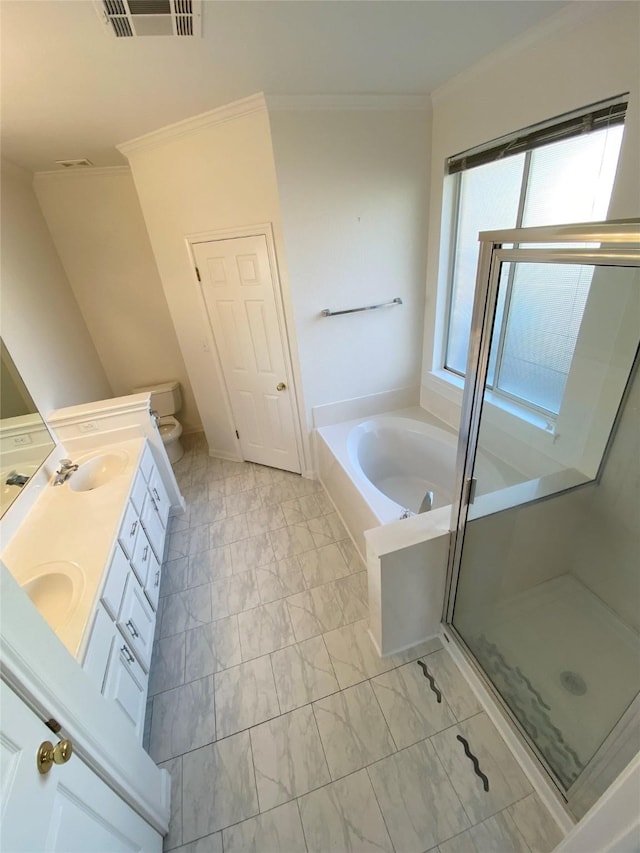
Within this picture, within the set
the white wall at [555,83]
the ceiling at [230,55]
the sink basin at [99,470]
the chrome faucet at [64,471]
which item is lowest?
the sink basin at [99,470]

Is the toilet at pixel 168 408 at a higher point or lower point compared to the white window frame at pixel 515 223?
lower

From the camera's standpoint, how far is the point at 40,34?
1.19 metres

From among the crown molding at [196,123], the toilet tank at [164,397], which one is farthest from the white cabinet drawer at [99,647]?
the crown molding at [196,123]

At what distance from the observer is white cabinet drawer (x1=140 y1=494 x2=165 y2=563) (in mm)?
2000

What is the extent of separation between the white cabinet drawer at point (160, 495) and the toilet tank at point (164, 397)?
3.78 ft

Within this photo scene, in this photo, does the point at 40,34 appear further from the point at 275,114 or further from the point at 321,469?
the point at 321,469

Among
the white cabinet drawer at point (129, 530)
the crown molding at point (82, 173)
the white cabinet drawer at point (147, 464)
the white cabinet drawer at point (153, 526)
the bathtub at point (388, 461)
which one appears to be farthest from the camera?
the crown molding at point (82, 173)

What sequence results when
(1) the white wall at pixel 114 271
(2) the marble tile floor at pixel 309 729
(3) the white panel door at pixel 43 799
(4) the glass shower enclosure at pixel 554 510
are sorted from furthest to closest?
1. (1) the white wall at pixel 114 271
2. (4) the glass shower enclosure at pixel 554 510
3. (2) the marble tile floor at pixel 309 729
4. (3) the white panel door at pixel 43 799

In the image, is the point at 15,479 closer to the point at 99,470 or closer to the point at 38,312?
the point at 99,470

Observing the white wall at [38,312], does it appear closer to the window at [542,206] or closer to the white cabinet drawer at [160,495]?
the white cabinet drawer at [160,495]

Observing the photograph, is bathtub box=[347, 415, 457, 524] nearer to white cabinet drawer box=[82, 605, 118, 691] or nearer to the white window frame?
Answer: the white window frame

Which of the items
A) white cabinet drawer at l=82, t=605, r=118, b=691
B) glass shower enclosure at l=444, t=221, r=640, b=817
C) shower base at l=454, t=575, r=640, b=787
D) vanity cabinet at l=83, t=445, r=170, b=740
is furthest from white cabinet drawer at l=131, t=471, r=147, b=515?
shower base at l=454, t=575, r=640, b=787

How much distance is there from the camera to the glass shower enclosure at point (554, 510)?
1323 mm

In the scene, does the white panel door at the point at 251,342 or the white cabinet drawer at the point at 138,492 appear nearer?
the white cabinet drawer at the point at 138,492
